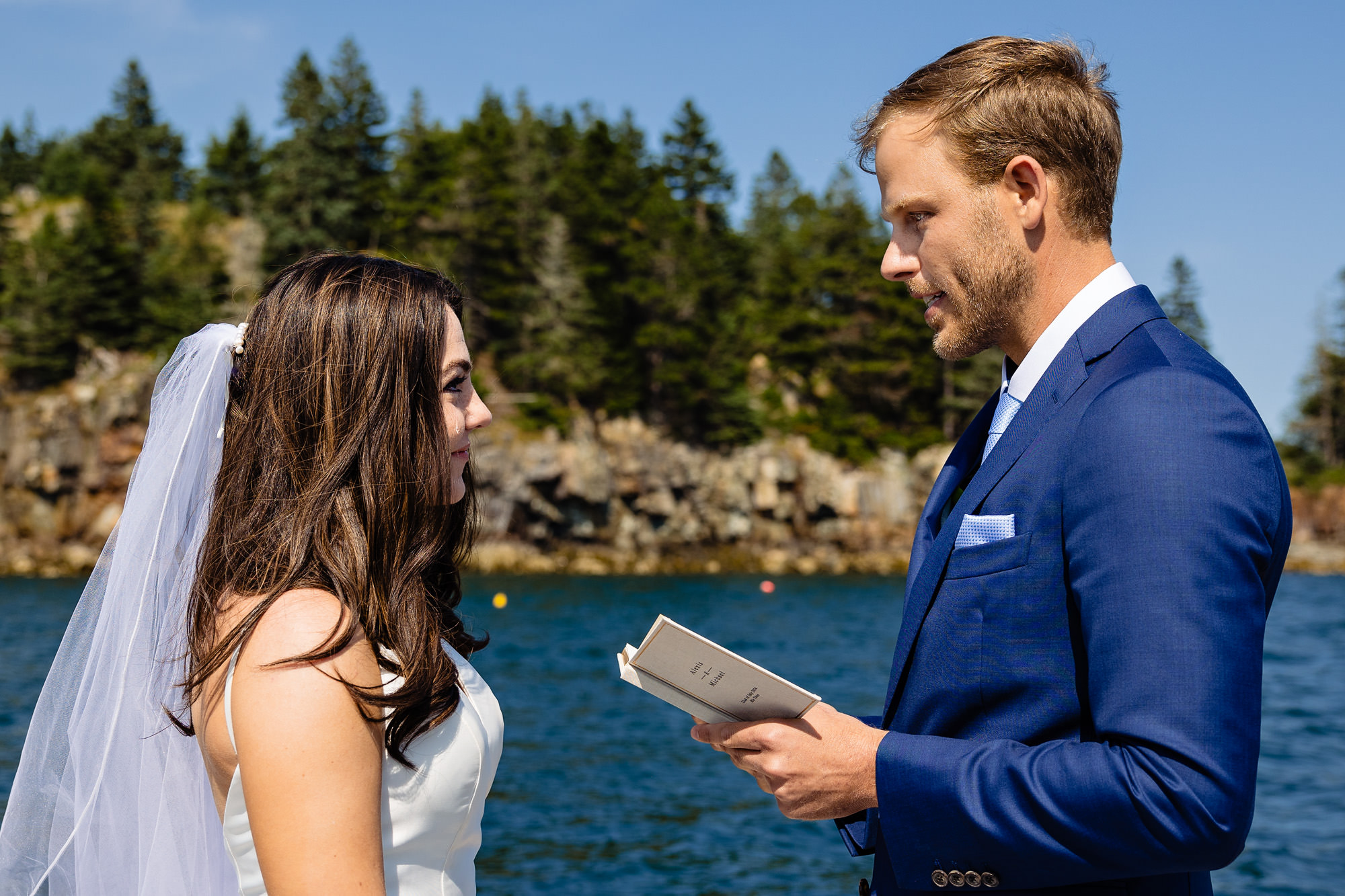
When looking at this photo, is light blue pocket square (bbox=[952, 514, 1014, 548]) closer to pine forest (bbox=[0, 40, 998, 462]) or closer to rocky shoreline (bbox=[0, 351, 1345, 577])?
rocky shoreline (bbox=[0, 351, 1345, 577])

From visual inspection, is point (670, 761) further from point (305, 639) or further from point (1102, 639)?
point (1102, 639)

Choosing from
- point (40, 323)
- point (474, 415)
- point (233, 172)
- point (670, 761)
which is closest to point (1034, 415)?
point (474, 415)

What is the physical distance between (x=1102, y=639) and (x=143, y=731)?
216cm

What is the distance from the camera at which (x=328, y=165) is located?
52.2 metres

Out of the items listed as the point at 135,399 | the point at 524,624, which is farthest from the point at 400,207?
the point at 524,624

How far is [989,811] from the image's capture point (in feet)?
5.42

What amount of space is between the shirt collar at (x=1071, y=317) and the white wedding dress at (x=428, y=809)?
4.22 ft

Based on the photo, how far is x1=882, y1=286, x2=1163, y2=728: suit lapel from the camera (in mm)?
1874

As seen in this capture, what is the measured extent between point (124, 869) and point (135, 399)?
145 ft

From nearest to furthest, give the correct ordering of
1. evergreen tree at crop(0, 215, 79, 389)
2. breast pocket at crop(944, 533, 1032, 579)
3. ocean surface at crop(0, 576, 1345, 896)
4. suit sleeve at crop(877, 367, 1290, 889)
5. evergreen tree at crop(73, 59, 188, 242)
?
suit sleeve at crop(877, 367, 1290, 889), breast pocket at crop(944, 533, 1032, 579), ocean surface at crop(0, 576, 1345, 896), evergreen tree at crop(0, 215, 79, 389), evergreen tree at crop(73, 59, 188, 242)

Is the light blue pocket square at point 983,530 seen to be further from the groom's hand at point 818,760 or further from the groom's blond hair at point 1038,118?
the groom's blond hair at point 1038,118

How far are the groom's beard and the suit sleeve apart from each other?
1.26 feet

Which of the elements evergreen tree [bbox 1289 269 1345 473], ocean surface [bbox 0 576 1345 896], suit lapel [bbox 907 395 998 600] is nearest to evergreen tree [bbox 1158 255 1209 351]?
evergreen tree [bbox 1289 269 1345 473]

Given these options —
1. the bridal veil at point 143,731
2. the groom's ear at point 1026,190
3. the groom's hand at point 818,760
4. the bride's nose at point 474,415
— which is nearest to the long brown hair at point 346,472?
the bride's nose at point 474,415
